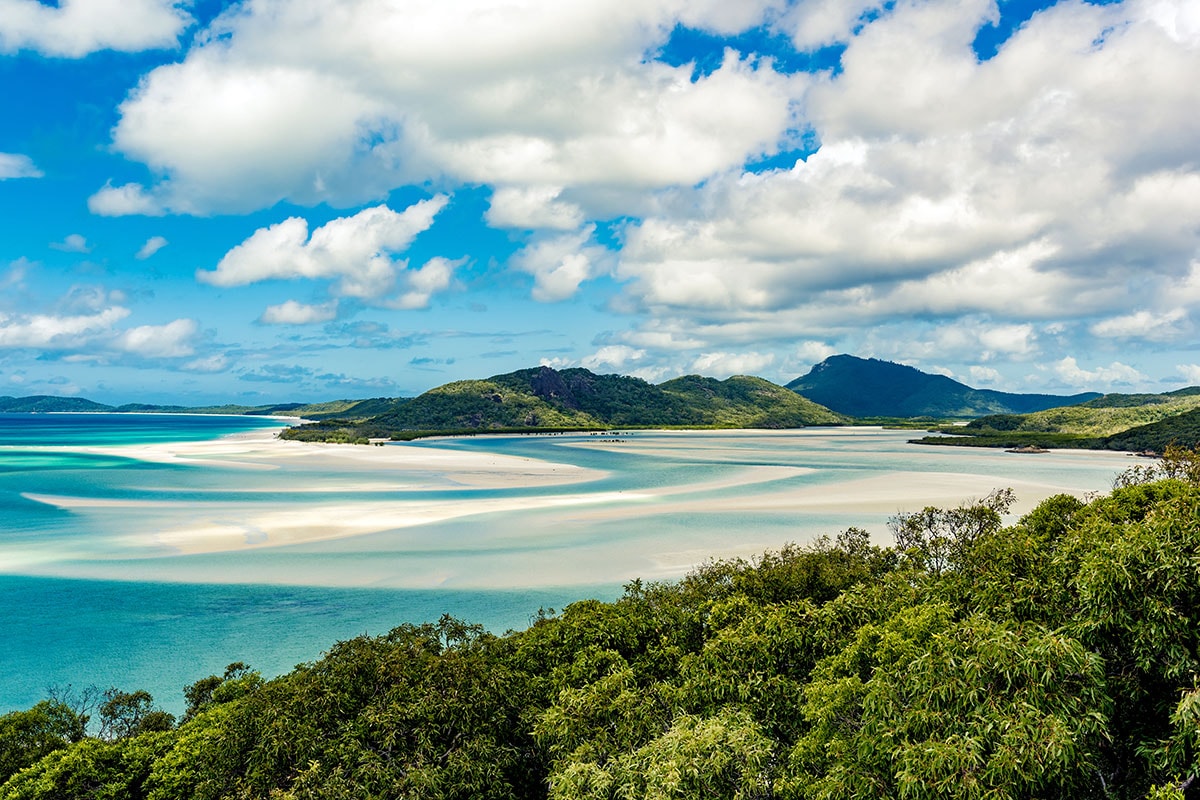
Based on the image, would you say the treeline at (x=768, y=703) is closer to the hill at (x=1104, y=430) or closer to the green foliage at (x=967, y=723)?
the green foliage at (x=967, y=723)

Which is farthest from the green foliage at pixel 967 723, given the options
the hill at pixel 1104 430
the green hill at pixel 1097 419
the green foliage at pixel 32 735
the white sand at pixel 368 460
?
the green hill at pixel 1097 419

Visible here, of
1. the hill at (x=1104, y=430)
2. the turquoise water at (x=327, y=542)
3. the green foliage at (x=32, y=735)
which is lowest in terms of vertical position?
the turquoise water at (x=327, y=542)

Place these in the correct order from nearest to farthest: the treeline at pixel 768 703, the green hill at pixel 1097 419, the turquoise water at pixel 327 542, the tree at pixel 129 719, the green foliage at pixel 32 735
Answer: the treeline at pixel 768 703 < the green foliage at pixel 32 735 < the tree at pixel 129 719 < the turquoise water at pixel 327 542 < the green hill at pixel 1097 419

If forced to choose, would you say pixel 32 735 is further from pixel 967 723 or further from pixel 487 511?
pixel 487 511

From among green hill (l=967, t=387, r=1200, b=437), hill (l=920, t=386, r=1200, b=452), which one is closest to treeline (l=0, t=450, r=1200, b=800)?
hill (l=920, t=386, r=1200, b=452)

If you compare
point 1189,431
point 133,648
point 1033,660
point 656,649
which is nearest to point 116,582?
point 133,648

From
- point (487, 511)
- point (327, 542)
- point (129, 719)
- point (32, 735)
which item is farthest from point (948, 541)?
point (487, 511)

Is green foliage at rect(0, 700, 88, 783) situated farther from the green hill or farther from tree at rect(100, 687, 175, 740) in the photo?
the green hill

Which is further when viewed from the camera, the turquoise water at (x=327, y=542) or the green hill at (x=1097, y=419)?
the green hill at (x=1097, y=419)
